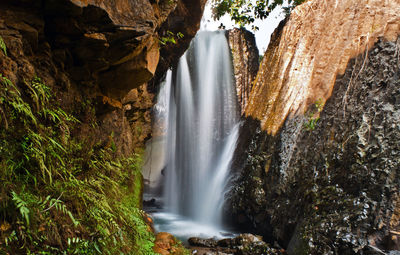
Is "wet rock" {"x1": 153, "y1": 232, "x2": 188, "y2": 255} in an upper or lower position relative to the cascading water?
lower

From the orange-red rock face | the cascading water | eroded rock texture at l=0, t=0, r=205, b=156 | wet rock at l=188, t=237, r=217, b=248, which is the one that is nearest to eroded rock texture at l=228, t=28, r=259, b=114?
the cascading water

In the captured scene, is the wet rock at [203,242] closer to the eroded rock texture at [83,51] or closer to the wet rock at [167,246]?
the wet rock at [167,246]

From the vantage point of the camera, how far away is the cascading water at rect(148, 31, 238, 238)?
11.3m

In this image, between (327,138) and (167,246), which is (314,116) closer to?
(327,138)

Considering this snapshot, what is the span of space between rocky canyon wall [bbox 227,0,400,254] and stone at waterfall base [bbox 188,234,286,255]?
445 millimetres

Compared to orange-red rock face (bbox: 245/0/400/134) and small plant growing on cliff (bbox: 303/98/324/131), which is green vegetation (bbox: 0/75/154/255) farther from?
orange-red rock face (bbox: 245/0/400/134)

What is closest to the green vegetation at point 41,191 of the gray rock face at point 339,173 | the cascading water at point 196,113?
the gray rock face at point 339,173

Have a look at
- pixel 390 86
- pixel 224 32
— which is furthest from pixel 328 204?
pixel 224 32

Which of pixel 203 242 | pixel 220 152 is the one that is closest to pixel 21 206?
pixel 203 242

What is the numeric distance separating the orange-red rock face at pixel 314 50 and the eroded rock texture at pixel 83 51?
4202mm

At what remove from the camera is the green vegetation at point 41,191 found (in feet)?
5.42

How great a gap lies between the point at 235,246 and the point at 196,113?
835 centimetres

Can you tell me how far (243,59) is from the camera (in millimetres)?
13336

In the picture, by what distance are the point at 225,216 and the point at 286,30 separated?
6.89m
